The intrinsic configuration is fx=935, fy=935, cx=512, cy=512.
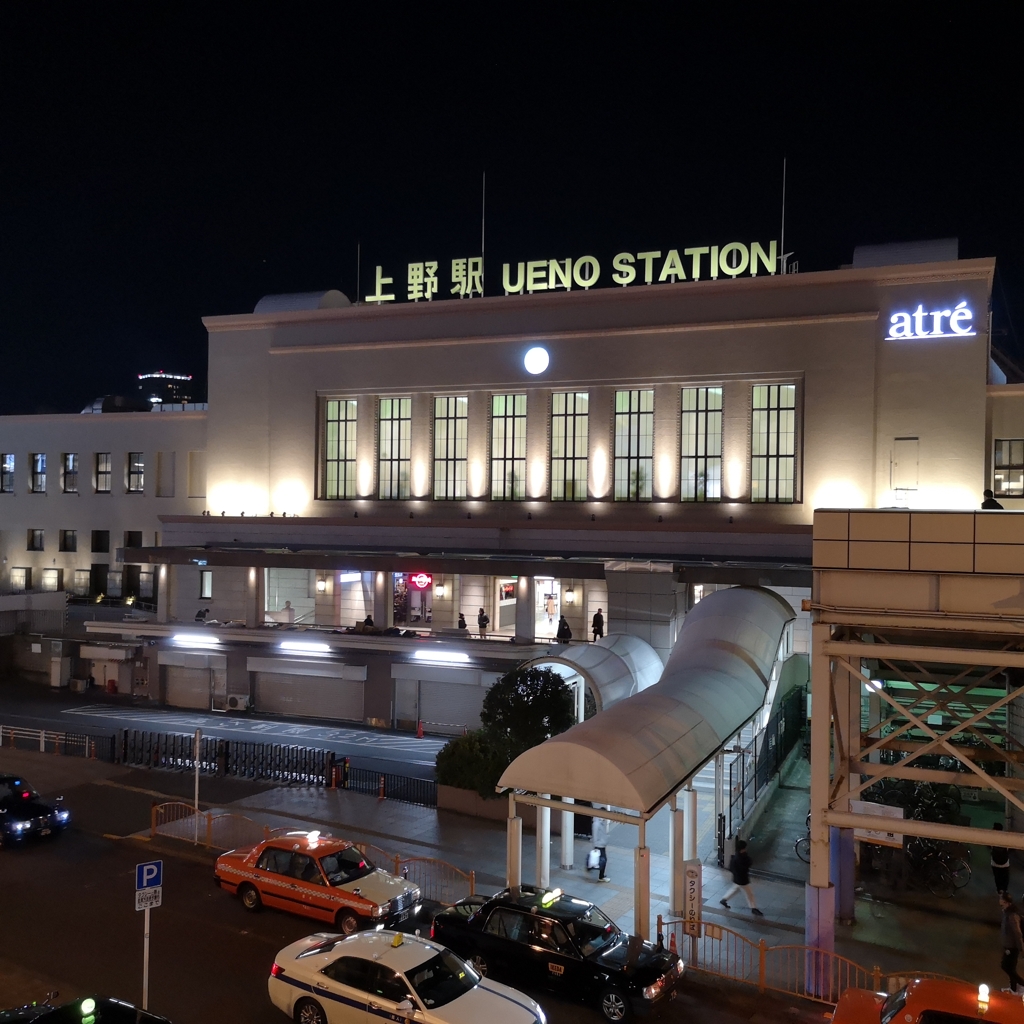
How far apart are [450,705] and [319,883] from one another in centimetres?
1991

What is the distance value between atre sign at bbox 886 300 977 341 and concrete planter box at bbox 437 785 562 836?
2333 centimetres

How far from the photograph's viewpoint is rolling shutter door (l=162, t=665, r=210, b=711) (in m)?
43.3

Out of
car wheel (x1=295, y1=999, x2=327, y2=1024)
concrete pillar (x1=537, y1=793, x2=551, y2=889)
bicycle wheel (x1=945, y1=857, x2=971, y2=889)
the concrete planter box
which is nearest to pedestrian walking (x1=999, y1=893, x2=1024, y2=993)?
bicycle wheel (x1=945, y1=857, x2=971, y2=889)

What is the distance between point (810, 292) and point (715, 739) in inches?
913

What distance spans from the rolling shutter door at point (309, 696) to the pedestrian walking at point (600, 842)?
1809cm

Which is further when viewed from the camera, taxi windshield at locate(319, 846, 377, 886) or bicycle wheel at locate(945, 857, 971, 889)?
bicycle wheel at locate(945, 857, 971, 889)

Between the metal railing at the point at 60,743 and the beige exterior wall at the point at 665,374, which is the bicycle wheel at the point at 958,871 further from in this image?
the metal railing at the point at 60,743

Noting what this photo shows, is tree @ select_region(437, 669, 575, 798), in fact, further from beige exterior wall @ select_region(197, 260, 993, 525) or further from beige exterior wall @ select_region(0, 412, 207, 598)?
beige exterior wall @ select_region(0, 412, 207, 598)

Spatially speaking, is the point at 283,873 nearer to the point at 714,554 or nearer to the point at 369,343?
the point at 714,554

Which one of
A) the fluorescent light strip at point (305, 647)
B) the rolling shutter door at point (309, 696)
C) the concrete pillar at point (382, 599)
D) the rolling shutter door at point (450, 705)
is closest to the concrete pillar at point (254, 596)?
the fluorescent light strip at point (305, 647)

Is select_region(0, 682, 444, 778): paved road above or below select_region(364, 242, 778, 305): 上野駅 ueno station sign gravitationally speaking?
below

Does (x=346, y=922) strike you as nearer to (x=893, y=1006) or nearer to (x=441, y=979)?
(x=441, y=979)

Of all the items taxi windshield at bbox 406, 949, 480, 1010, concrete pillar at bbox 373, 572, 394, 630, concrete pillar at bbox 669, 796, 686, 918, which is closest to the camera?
taxi windshield at bbox 406, 949, 480, 1010

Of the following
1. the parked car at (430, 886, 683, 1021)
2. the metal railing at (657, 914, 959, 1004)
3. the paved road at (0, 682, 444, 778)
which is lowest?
the paved road at (0, 682, 444, 778)
